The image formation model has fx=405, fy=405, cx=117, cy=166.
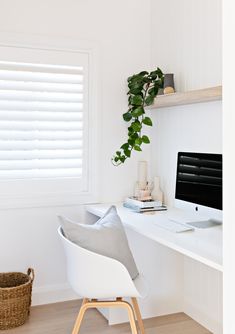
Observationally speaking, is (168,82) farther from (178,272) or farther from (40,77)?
(178,272)

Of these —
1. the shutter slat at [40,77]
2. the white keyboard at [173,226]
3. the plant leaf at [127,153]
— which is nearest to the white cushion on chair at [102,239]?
the white keyboard at [173,226]

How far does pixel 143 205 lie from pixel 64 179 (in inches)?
25.0

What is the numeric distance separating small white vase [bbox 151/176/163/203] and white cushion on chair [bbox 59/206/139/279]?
90cm

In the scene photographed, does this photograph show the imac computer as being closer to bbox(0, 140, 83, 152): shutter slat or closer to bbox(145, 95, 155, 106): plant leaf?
bbox(145, 95, 155, 106): plant leaf

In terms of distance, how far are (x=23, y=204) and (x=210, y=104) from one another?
58.3 inches

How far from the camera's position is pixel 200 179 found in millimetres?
2395

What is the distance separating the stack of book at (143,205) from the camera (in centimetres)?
288

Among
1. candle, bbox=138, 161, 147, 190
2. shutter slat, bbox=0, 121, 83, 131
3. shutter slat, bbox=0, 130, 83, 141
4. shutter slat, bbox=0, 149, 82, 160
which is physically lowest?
candle, bbox=138, 161, 147, 190

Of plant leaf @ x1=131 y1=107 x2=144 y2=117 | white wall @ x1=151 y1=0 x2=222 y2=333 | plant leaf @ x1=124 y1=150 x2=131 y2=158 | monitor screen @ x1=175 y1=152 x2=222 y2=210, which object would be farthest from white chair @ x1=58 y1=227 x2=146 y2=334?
plant leaf @ x1=131 y1=107 x2=144 y2=117

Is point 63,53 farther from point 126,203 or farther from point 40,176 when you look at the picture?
point 126,203

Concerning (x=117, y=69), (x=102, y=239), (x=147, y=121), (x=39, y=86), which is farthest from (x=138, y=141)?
(x=102, y=239)

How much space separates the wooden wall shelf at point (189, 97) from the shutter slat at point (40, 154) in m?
0.70

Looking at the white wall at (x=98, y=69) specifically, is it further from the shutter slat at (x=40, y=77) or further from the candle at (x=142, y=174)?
the shutter slat at (x=40, y=77)

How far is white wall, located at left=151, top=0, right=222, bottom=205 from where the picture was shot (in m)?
2.56
